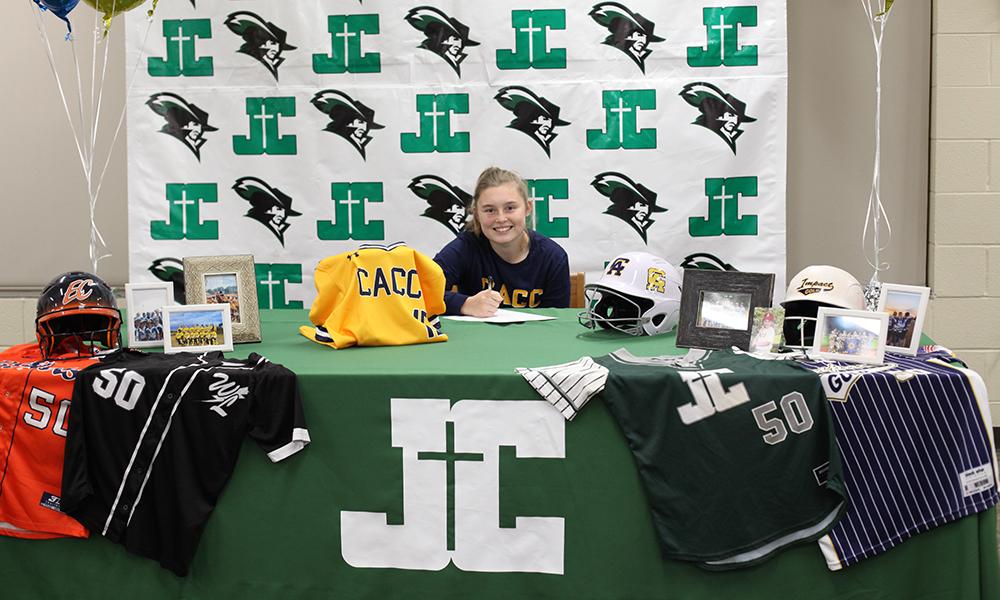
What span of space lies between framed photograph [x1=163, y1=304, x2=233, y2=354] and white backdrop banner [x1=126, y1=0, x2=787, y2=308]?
5.65 ft

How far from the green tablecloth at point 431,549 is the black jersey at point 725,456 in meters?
0.04

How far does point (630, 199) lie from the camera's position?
379cm

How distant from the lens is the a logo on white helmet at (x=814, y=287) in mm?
2133

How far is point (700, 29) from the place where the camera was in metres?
3.69

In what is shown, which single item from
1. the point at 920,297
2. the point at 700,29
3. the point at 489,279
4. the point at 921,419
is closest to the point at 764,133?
the point at 700,29

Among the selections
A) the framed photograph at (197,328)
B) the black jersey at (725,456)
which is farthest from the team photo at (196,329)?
the black jersey at (725,456)

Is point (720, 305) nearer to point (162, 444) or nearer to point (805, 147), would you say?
point (162, 444)

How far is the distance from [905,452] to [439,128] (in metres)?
2.50

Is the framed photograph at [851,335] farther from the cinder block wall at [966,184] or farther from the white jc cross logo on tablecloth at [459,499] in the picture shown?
the cinder block wall at [966,184]

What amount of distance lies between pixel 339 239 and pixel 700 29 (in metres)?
1.77

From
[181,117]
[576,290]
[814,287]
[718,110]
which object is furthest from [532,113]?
[814,287]

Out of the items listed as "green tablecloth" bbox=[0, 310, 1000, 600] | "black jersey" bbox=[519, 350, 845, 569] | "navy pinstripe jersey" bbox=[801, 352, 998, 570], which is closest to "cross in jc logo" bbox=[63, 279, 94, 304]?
"green tablecloth" bbox=[0, 310, 1000, 600]

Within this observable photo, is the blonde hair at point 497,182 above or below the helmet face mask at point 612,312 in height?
above

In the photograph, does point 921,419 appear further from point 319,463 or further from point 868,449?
point 319,463
